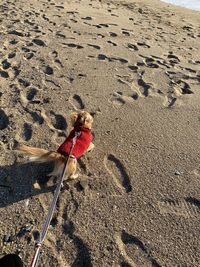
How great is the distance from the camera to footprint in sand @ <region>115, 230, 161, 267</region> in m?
3.58

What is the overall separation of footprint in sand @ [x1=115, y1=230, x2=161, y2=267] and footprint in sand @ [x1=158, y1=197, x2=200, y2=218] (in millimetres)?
503

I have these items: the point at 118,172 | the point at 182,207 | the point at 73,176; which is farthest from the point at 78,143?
the point at 182,207

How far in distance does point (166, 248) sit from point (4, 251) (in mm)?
1488

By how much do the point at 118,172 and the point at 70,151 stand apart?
0.81 m

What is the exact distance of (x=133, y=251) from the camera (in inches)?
145

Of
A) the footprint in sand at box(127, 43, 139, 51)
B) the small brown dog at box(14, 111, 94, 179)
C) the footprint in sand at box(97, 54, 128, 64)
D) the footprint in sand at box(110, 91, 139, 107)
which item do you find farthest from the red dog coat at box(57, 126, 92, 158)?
the footprint in sand at box(127, 43, 139, 51)

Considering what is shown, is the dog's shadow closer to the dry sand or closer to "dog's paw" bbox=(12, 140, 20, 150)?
the dry sand

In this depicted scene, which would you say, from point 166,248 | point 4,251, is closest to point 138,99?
point 166,248

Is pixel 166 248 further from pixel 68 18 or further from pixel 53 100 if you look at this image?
pixel 68 18

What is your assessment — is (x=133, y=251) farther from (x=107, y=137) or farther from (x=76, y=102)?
(x=76, y=102)

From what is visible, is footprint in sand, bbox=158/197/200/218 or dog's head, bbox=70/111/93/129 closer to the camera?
footprint in sand, bbox=158/197/200/218

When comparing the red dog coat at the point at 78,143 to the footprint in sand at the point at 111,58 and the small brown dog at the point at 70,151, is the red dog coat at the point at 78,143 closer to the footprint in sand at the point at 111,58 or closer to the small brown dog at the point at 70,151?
the small brown dog at the point at 70,151

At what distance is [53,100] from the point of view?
5.90 m

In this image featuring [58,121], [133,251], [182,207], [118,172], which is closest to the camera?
[133,251]
